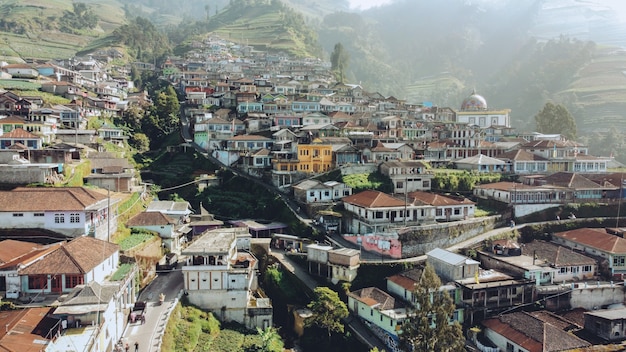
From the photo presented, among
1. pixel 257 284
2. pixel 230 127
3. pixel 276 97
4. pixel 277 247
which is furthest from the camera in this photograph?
pixel 276 97

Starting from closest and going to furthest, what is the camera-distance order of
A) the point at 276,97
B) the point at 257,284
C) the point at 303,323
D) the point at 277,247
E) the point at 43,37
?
the point at 303,323 → the point at 257,284 → the point at 277,247 → the point at 276,97 → the point at 43,37

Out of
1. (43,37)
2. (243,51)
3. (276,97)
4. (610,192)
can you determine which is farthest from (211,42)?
(610,192)

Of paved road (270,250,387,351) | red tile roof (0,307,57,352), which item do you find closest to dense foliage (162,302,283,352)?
paved road (270,250,387,351)

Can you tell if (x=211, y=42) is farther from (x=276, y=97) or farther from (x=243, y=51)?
(x=276, y=97)

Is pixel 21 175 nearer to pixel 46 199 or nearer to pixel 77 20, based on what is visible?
pixel 46 199

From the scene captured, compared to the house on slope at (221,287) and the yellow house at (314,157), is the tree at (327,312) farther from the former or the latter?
the yellow house at (314,157)

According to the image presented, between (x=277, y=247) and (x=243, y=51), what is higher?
(x=243, y=51)

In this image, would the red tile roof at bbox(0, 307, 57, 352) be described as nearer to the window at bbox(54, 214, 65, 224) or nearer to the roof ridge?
the roof ridge

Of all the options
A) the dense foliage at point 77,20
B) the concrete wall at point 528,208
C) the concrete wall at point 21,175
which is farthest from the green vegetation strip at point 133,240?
the dense foliage at point 77,20
